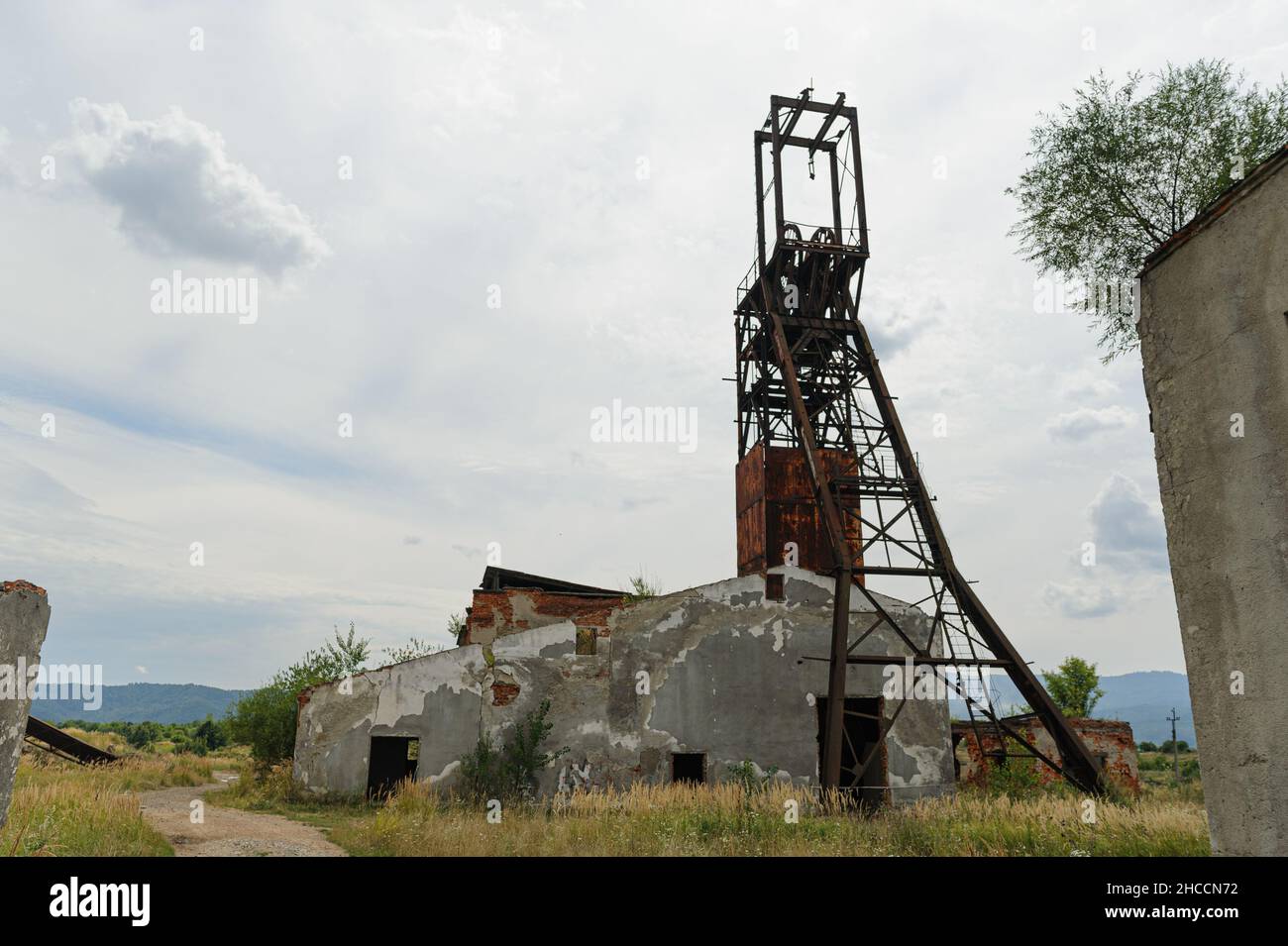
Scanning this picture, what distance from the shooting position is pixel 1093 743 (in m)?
17.6

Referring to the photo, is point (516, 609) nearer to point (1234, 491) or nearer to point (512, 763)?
point (512, 763)

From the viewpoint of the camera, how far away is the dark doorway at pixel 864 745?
1480 centimetres

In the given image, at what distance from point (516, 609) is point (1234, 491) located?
15.4 metres

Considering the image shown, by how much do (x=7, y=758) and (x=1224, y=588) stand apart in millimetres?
9243

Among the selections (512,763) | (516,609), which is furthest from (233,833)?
(516,609)

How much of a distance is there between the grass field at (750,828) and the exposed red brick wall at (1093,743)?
3.41 m

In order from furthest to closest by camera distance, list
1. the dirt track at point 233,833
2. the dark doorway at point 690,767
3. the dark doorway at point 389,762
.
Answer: the dark doorway at point 389,762, the dark doorway at point 690,767, the dirt track at point 233,833

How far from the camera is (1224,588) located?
6531 millimetres

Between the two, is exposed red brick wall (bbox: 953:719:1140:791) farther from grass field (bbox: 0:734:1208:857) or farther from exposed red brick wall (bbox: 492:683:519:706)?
exposed red brick wall (bbox: 492:683:519:706)

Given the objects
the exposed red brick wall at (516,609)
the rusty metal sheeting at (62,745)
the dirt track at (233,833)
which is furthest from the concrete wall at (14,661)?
the rusty metal sheeting at (62,745)

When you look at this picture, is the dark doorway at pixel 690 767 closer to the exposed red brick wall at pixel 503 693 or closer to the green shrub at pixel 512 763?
the green shrub at pixel 512 763

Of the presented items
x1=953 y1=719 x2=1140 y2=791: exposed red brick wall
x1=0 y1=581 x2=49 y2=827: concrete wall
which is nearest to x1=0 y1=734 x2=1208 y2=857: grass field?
x1=0 y1=581 x2=49 y2=827: concrete wall

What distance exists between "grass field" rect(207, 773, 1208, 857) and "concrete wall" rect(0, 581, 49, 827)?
4.45 metres

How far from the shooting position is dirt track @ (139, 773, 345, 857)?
9.15 metres
